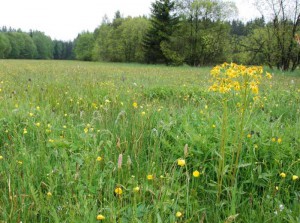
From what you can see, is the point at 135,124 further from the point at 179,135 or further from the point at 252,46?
the point at 252,46

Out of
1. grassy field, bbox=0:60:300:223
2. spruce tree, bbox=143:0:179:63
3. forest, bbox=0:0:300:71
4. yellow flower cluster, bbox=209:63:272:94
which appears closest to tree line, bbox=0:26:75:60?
forest, bbox=0:0:300:71

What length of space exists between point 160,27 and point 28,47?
76338 millimetres

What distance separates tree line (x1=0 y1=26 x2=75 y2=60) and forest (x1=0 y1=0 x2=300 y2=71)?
4065cm

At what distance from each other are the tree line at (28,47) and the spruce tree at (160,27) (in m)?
56.6

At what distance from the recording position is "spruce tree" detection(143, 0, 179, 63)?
3181 cm

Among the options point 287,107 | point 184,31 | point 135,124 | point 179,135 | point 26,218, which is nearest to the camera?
point 26,218

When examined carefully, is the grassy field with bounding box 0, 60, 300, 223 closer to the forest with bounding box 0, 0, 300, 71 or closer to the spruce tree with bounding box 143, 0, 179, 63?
the forest with bounding box 0, 0, 300, 71

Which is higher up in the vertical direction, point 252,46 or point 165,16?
point 165,16

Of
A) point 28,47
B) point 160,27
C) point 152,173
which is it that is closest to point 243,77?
point 152,173

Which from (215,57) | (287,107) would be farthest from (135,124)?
(215,57)

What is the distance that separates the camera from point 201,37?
3288cm

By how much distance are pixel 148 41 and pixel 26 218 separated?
111 feet

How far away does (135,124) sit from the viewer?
3029mm

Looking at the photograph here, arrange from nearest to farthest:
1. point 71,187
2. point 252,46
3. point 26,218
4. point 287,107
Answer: point 26,218 → point 71,187 → point 287,107 → point 252,46
